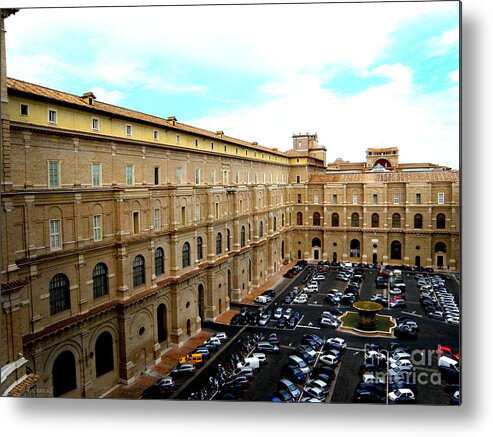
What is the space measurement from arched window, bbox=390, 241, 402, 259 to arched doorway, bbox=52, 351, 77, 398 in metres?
21.7

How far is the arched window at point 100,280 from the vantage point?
14295 millimetres

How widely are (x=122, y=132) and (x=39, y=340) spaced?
8.14m

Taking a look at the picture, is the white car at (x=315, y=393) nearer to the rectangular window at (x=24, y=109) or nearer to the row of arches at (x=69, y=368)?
the row of arches at (x=69, y=368)

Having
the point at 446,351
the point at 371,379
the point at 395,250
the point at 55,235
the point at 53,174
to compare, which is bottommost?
the point at 371,379

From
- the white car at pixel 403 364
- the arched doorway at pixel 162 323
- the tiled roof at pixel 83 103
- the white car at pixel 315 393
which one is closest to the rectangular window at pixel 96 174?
the tiled roof at pixel 83 103

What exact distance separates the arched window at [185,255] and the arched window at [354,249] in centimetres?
1658

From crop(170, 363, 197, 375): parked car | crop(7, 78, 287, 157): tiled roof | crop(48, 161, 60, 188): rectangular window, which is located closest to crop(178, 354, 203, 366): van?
crop(170, 363, 197, 375): parked car

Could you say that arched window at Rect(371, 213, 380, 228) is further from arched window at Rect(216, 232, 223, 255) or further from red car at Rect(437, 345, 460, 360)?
red car at Rect(437, 345, 460, 360)

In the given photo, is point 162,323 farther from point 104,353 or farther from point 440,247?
point 440,247

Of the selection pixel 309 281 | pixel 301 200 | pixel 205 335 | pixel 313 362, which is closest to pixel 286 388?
pixel 313 362

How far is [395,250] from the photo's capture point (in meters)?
28.1

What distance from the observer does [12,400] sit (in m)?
11.2

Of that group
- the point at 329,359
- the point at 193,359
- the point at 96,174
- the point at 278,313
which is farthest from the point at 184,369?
the point at 96,174

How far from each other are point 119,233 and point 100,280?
189 cm
